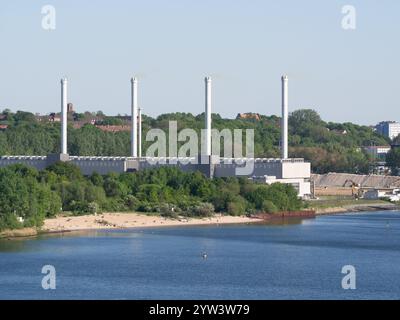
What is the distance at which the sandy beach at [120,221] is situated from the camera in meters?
49.4

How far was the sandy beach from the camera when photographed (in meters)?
49.4

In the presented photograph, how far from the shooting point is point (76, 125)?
102062mm

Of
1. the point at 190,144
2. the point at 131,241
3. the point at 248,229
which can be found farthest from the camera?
the point at 190,144

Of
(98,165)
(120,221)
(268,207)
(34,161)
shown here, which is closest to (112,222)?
(120,221)

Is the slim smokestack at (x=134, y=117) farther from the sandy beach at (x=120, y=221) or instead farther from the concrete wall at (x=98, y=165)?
the sandy beach at (x=120, y=221)

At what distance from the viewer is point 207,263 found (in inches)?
1510

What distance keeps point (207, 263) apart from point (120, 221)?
14399 millimetres

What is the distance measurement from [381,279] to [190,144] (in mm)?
45291

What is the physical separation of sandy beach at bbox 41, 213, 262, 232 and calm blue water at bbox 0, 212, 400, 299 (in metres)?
1.27

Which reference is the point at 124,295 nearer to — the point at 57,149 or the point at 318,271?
the point at 318,271

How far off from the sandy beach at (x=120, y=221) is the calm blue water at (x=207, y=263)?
1.27 meters

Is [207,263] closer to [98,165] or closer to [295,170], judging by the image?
[295,170]

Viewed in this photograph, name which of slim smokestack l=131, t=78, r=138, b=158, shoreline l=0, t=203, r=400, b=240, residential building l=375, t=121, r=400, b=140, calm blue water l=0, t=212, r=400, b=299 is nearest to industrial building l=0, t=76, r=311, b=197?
slim smokestack l=131, t=78, r=138, b=158
